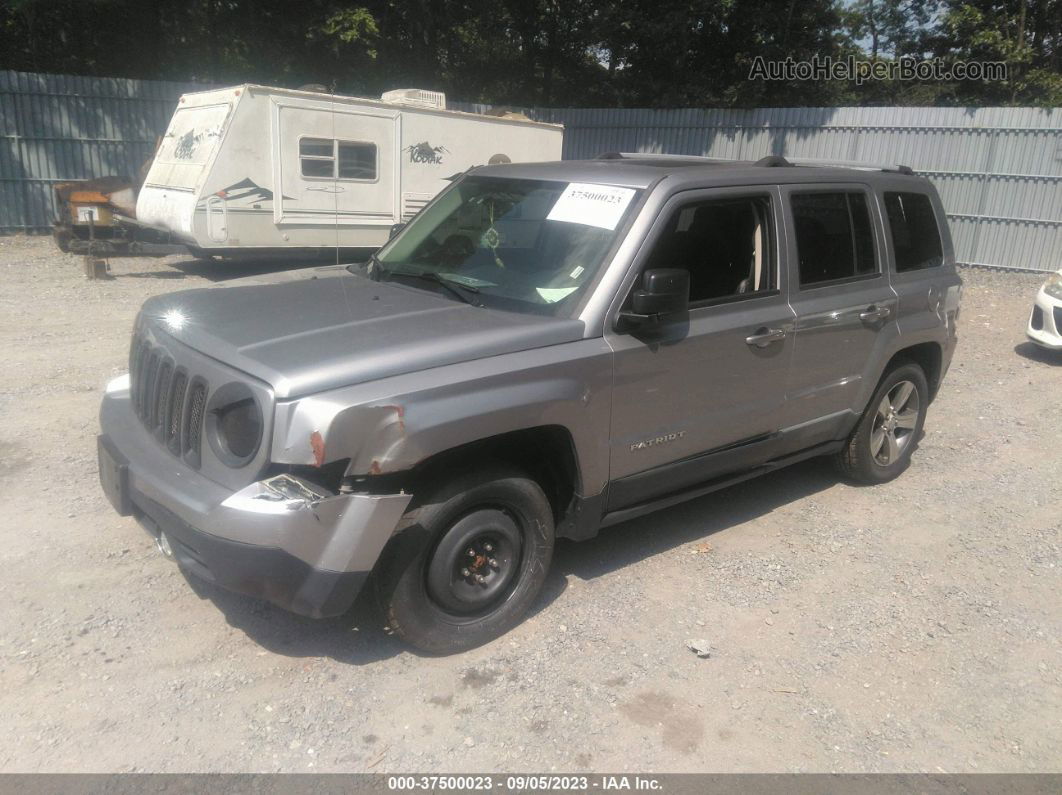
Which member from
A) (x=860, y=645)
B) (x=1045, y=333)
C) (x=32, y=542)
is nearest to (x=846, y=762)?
(x=860, y=645)

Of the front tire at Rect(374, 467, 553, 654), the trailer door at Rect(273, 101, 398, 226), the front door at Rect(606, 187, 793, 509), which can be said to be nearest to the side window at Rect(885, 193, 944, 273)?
the front door at Rect(606, 187, 793, 509)

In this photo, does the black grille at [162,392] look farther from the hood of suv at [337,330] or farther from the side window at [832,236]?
the side window at [832,236]

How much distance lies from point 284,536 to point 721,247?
98.6 inches

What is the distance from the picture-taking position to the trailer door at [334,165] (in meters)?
12.1

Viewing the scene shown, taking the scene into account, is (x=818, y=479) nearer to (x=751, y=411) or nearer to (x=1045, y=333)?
(x=751, y=411)

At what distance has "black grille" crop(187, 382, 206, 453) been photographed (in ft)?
11.0

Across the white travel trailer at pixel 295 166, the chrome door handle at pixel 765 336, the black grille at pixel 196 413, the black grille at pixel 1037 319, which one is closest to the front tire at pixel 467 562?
the black grille at pixel 196 413

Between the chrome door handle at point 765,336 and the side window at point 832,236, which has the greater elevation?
the side window at point 832,236

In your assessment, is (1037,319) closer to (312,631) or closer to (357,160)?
(312,631)

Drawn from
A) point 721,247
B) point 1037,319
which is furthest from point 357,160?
point 721,247

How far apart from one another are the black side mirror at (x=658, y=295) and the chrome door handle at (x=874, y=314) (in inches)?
64.1

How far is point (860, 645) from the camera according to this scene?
3.89 meters

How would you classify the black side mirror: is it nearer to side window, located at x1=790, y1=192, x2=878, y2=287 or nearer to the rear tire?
side window, located at x1=790, y1=192, x2=878, y2=287

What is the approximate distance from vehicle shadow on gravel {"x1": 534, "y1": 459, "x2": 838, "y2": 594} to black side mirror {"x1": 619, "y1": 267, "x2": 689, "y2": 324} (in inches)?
54.7
